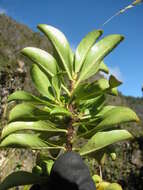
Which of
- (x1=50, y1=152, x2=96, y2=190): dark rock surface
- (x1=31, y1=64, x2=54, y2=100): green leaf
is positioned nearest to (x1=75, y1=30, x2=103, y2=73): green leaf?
(x1=31, y1=64, x2=54, y2=100): green leaf

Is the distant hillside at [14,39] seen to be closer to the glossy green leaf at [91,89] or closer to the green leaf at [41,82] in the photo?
the green leaf at [41,82]

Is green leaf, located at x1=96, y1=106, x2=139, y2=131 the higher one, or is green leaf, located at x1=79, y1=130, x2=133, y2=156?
green leaf, located at x1=96, y1=106, x2=139, y2=131

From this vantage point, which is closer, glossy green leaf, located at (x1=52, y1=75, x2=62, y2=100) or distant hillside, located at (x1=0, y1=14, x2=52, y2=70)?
glossy green leaf, located at (x1=52, y1=75, x2=62, y2=100)

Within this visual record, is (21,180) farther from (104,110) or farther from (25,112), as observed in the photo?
(104,110)

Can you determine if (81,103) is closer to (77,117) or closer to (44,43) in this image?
(77,117)

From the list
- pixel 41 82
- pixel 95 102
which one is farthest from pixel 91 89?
pixel 41 82

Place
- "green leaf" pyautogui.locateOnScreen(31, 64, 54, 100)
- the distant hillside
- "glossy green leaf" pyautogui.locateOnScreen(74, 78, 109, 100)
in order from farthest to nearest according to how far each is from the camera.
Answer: the distant hillside
"green leaf" pyautogui.locateOnScreen(31, 64, 54, 100)
"glossy green leaf" pyautogui.locateOnScreen(74, 78, 109, 100)

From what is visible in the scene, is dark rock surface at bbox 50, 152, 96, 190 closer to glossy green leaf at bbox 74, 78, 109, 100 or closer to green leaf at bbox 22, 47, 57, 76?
glossy green leaf at bbox 74, 78, 109, 100
